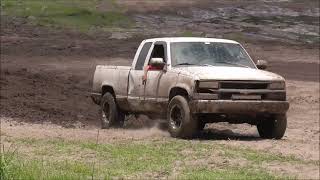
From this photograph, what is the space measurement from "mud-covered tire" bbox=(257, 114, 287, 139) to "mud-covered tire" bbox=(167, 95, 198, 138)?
1.50 metres

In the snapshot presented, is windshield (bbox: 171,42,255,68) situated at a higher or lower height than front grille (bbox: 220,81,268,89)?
higher

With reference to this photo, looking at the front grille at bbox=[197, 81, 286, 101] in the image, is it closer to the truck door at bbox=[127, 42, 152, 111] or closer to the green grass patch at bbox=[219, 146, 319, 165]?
the green grass patch at bbox=[219, 146, 319, 165]

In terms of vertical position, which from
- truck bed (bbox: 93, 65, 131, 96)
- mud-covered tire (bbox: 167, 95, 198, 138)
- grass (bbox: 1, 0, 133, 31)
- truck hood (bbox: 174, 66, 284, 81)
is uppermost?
truck hood (bbox: 174, 66, 284, 81)

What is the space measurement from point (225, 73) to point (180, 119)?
1102 mm

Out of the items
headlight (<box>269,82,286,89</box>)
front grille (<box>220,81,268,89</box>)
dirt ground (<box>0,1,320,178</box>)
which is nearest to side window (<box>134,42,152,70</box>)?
dirt ground (<box>0,1,320,178</box>)

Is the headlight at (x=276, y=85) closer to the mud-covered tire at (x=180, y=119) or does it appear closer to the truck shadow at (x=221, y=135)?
the truck shadow at (x=221, y=135)

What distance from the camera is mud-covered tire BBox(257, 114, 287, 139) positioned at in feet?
44.0

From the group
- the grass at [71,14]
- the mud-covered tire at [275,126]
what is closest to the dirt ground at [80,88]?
the mud-covered tire at [275,126]

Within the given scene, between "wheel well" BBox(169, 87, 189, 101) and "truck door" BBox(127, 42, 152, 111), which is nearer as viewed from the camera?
"wheel well" BBox(169, 87, 189, 101)

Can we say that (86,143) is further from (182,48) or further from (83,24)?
(83,24)

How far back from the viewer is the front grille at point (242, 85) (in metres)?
12.8

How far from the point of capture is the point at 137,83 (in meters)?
14.7

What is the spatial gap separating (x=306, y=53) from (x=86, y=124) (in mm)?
15684

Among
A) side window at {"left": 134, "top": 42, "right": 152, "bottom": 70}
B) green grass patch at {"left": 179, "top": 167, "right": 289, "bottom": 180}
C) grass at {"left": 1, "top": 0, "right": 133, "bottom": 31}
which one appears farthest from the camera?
grass at {"left": 1, "top": 0, "right": 133, "bottom": 31}
